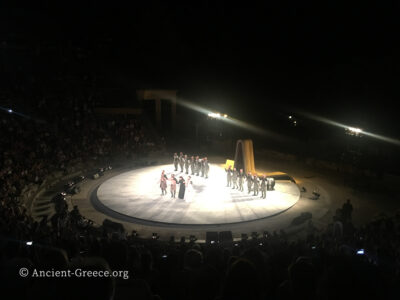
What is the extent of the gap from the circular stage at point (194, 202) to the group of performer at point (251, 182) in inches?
14.5

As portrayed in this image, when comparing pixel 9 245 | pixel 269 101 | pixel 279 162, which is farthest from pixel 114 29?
pixel 9 245

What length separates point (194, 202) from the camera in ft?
60.4

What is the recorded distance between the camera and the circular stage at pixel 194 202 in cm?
1625

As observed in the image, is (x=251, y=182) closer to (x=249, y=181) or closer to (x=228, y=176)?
(x=249, y=181)

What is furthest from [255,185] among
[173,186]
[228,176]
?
[173,186]

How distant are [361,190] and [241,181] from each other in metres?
8.51

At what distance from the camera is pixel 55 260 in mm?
3604

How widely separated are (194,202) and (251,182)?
3.98 meters

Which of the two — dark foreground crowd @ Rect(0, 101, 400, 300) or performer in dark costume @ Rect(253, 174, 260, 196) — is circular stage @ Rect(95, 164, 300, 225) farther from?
dark foreground crowd @ Rect(0, 101, 400, 300)

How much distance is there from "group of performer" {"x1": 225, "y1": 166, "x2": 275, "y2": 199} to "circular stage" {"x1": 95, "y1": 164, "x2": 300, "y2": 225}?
0.37 m

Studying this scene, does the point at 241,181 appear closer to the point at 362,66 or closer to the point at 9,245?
the point at 9,245

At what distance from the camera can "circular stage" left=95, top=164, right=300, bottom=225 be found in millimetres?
16250

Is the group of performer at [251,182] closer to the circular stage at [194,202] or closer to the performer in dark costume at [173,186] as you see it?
the circular stage at [194,202]

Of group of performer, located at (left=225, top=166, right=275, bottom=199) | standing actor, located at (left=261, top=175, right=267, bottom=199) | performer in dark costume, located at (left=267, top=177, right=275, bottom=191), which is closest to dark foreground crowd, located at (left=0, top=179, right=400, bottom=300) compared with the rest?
standing actor, located at (left=261, top=175, right=267, bottom=199)
